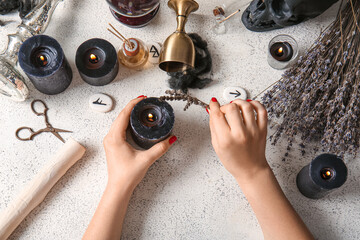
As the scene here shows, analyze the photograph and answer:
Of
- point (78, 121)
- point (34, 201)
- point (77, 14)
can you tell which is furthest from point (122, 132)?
point (77, 14)

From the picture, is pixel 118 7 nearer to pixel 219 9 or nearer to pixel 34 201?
pixel 219 9

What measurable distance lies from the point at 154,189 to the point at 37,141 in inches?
14.5

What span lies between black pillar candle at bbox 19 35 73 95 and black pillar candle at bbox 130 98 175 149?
237 mm

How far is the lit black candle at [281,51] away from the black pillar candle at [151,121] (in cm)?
38

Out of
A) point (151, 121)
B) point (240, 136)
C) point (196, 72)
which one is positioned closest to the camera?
point (240, 136)

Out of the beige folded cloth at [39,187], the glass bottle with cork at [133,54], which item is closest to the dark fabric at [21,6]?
the glass bottle with cork at [133,54]

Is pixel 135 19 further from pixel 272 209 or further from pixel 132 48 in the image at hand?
pixel 272 209

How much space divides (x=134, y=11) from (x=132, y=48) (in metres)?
0.10

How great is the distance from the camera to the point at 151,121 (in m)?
0.90

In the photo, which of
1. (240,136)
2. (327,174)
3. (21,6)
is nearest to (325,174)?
(327,174)

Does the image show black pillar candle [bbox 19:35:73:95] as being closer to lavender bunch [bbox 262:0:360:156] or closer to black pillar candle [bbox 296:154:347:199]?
lavender bunch [bbox 262:0:360:156]

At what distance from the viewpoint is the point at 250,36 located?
41.6 inches

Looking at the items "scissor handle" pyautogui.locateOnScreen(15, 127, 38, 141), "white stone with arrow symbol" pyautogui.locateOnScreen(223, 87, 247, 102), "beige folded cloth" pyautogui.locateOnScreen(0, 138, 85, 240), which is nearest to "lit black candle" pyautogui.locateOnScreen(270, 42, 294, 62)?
"white stone with arrow symbol" pyautogui.locateOnScreen(223, 87, 247, 102)

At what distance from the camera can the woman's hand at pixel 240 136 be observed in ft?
2.61
